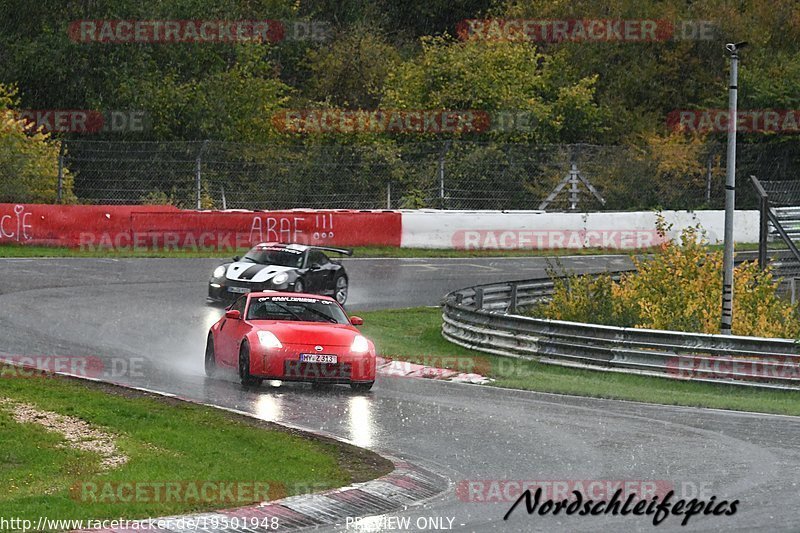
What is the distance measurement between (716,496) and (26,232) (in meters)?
24.7

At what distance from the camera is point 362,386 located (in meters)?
17.3

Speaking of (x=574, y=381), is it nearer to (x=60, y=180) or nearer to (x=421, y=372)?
(x=421, y=372)

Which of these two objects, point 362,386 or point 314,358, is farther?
point 362,386

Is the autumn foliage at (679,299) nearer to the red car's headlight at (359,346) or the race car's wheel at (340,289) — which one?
the race car's wheel at (340,289)

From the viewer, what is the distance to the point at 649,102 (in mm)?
A: 52875

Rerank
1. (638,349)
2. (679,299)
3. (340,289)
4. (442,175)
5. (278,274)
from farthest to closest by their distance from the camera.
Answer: (442,175) < (340,289) < (278,274) < (679,299) < (638,349)

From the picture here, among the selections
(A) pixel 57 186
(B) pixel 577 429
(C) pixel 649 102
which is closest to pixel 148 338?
(B) pixel 577 429

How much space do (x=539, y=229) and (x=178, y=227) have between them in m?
10.4

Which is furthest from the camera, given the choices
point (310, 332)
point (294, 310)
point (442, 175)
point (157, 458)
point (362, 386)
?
point (442, 175)

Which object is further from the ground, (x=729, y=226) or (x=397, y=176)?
(x=397, y=176)

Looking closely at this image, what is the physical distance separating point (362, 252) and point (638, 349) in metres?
16.0

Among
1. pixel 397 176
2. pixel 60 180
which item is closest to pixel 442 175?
pixel 397 176

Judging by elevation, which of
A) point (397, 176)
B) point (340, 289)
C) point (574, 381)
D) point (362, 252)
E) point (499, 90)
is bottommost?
point (574, 381)

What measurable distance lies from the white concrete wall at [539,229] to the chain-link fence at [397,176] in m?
1.08
